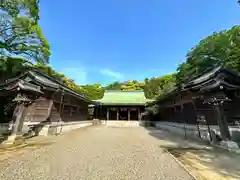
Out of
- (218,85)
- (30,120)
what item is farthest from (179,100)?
(30,120)

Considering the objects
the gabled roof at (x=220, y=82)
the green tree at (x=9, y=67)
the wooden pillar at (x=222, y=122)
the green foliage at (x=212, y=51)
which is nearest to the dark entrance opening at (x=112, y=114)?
the green foliage at (x=212, y=51)

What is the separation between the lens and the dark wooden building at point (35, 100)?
8.37 metres

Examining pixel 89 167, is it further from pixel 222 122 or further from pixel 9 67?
pixel 9 67

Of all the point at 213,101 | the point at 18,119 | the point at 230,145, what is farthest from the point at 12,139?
the point at 230,145

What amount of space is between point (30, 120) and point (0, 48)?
22.7 ft

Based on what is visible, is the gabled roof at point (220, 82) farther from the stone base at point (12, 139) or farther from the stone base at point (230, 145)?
the stone base at point (12, 139)

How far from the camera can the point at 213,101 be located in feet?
24.7

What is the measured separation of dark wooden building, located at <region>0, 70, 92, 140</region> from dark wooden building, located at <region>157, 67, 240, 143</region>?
9409mm

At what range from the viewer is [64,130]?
13.2 meters

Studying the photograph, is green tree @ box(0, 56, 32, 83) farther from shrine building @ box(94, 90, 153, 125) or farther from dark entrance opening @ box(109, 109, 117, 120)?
dark entrance opening @ box(109, 109, 117, 120)

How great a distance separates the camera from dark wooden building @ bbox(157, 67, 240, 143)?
7.52 m

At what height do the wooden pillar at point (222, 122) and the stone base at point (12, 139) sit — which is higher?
the wooden pillar at point (222, 122)

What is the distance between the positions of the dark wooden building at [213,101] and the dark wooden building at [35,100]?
30.9 ft

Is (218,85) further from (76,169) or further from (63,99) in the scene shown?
(63,99)
